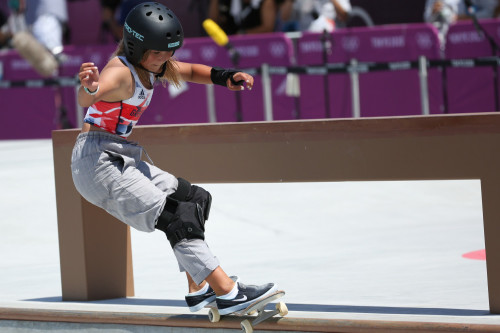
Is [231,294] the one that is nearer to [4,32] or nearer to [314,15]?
[314,15]

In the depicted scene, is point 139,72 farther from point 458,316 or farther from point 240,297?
point 458,316

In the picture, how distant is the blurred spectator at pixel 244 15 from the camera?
15.9m

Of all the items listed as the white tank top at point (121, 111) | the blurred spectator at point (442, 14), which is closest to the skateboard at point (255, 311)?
the white tank top at point (121, 111)

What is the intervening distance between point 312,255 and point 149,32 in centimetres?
345

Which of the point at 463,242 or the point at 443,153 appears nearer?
the point at 443,153

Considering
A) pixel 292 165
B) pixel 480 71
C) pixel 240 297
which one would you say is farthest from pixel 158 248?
pixel 480 71

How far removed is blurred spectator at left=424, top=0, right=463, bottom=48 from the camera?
13828mm

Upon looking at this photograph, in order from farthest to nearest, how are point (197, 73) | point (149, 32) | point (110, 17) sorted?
1. point (110, 17)
2. point (197, 73)
3. point (149, 32)

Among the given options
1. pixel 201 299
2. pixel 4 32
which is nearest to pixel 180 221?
pixel 201 299

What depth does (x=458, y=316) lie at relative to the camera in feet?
16.9

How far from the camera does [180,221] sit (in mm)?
5012

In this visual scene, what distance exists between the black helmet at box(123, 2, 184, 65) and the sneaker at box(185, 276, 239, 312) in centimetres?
118

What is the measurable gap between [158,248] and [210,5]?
8.64 meters

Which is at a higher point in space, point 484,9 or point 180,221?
point 484,9
